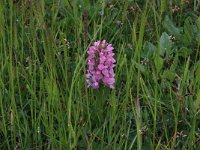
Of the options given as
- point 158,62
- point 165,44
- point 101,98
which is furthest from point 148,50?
point 101,98

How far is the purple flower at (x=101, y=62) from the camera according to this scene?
1.59 metres

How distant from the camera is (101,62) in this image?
1.58 m

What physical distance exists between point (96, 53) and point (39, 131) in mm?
322

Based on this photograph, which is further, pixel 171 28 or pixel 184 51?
pixel 171 28

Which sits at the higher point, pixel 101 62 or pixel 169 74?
pixel 101 62

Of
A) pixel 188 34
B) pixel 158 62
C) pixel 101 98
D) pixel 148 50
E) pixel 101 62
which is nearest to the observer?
pixel 101 62

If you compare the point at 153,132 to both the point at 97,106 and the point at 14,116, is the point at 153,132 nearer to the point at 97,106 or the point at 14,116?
the point at 97,106

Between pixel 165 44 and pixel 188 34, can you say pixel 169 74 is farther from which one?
pixel 188 34

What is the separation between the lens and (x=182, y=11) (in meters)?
2.47

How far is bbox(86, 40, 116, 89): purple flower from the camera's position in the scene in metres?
1.59

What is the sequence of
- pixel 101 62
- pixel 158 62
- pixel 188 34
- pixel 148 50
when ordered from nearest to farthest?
pixel 101 62, pixel 158 62, pixel 148 50, pixel 188 34

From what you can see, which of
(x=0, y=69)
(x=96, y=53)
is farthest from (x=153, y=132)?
(x=0, y=69)

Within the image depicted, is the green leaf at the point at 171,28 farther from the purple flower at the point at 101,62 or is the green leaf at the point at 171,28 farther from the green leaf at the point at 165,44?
the purple flower at the point at 101,62

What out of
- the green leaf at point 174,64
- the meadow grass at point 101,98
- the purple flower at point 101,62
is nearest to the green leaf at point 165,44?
the meadow grass at point 101,98
